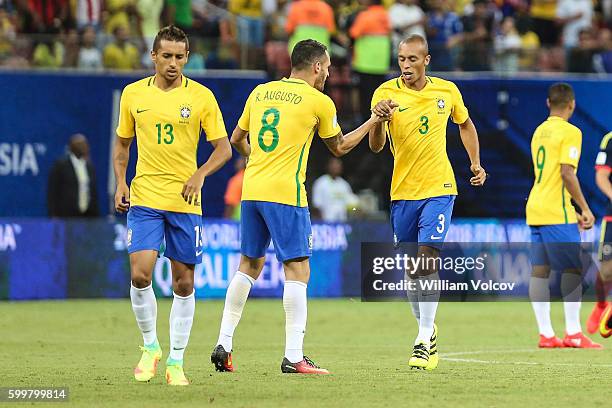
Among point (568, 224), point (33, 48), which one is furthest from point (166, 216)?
point (33, 48)

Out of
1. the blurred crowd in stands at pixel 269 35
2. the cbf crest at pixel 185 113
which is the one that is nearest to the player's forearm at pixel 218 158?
the cbf crest at pixel 185 113

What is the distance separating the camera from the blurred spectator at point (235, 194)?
2178cm

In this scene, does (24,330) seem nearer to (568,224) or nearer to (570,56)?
(568,224)

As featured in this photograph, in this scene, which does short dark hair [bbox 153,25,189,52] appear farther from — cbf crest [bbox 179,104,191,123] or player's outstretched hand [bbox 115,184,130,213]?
player's outstretched hand [bbox 115,184,130,213]

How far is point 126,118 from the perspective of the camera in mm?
10391

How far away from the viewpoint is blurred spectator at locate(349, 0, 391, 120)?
21.9 meters

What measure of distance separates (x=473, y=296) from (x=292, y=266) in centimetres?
1116

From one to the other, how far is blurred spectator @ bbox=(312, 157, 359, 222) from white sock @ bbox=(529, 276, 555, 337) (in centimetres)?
767

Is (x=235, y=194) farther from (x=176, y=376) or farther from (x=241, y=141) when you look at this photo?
(x=176, y=376)

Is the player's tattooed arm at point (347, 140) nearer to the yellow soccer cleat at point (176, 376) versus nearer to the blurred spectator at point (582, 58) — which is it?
the yellow soccer cleat at point (176, 376)

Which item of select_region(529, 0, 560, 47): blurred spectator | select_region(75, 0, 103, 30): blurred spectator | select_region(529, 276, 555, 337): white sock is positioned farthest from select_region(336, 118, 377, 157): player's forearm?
select_region(529, 0, 560, 47): blurred spectator

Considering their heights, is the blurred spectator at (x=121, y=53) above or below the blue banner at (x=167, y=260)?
above

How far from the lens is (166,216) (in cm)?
1023

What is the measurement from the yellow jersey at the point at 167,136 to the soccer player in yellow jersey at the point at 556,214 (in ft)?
17.7
